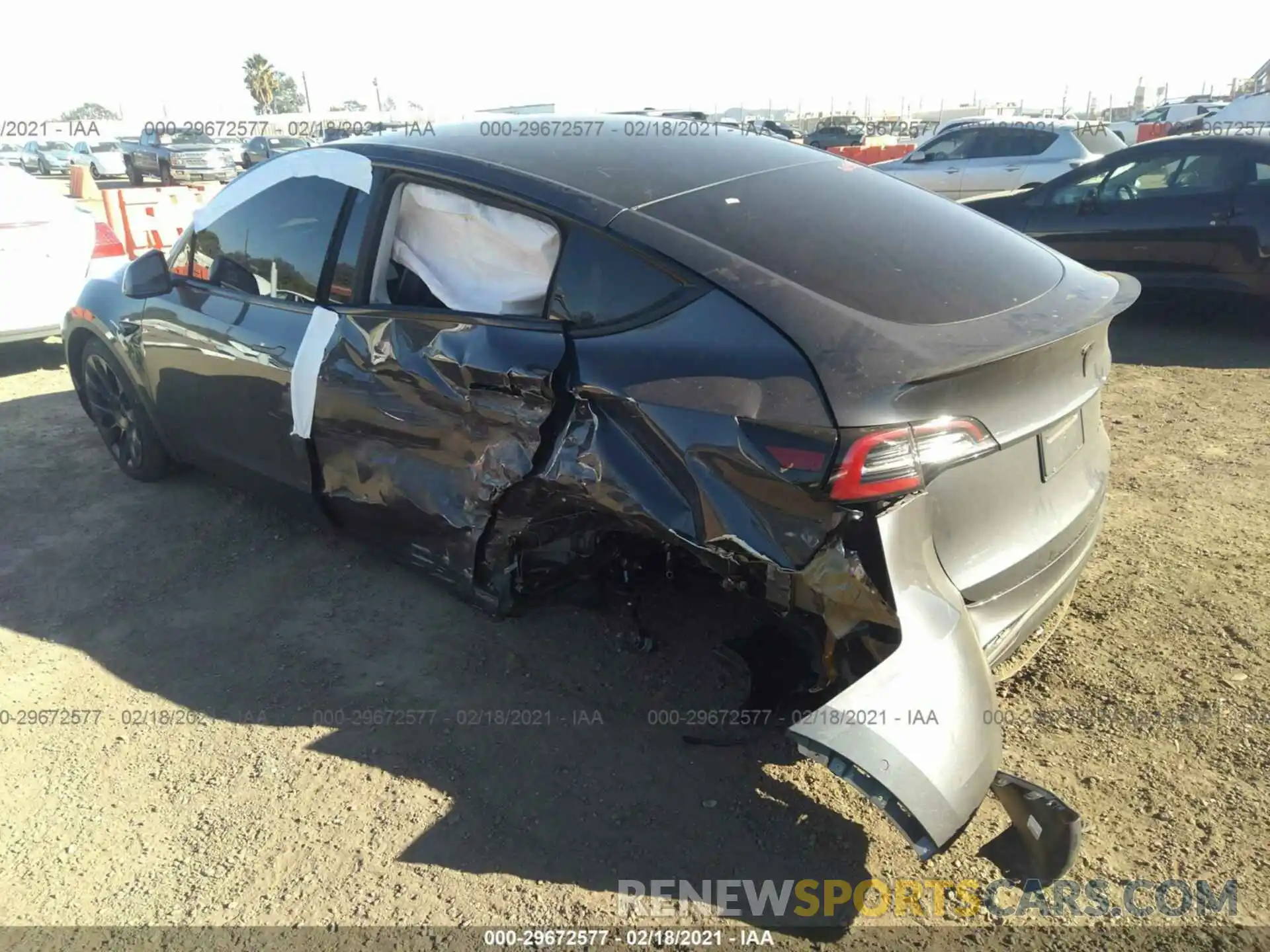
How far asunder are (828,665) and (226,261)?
301 cm

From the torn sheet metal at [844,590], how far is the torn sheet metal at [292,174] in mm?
2102

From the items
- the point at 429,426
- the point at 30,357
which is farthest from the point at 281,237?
the point at 30,357

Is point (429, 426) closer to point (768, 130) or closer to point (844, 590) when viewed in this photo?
point (844, 590)

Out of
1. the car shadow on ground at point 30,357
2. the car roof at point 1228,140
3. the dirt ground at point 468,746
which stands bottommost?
the dirt ground at point 468,746

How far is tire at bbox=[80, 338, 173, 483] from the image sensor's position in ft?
14.5

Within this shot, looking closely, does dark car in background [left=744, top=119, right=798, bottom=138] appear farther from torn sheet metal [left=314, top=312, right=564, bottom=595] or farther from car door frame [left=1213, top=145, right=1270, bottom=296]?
car door frame [left=1213, top=145, right=1270, bottom=296]

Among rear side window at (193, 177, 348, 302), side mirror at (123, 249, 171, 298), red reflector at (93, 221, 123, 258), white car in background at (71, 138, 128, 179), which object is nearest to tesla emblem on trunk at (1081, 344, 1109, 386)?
rear side window at (193, 177, 348, 302)

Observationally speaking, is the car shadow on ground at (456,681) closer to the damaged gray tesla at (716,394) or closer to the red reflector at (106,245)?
the damaged gray tesla at (716,394)

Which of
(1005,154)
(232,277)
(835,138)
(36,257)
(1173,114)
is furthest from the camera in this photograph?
(1173,114)

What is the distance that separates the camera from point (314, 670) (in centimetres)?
309

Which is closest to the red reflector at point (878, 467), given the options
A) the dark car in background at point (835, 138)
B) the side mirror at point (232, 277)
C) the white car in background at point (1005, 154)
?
the side mirror at point (232, 277)

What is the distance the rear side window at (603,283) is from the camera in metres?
2.44

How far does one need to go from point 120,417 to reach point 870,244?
12.9ft

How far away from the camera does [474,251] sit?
2.98 metres
